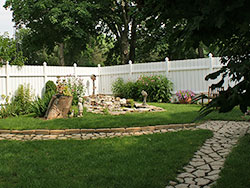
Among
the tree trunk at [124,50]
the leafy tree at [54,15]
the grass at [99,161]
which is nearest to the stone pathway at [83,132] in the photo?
the grass at [99,161]

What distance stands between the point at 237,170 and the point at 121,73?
10553 millimetres

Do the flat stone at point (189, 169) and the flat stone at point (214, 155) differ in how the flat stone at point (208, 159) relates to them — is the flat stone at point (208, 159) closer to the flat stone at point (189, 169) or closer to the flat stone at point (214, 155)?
the flat stone at point (214, 155)

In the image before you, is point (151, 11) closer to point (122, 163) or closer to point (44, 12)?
point (122, 163)

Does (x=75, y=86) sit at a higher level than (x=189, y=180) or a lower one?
higher

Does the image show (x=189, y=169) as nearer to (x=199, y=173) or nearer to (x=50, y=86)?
(x=199, y=173)

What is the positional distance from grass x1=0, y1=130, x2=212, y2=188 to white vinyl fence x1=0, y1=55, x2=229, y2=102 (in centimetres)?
513

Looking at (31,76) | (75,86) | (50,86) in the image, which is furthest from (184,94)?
(31,76)

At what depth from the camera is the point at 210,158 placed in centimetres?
383

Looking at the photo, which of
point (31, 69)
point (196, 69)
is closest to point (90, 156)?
point (31, 69)

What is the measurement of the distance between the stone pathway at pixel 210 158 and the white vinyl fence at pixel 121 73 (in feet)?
16.6

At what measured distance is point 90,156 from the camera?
405 cm

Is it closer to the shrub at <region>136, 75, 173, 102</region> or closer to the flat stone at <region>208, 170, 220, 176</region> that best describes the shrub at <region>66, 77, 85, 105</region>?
the shrub at <region>136, 75, 173, 102</region>

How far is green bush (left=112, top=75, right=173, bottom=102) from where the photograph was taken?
37.8 feet

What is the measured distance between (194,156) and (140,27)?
655 inches
